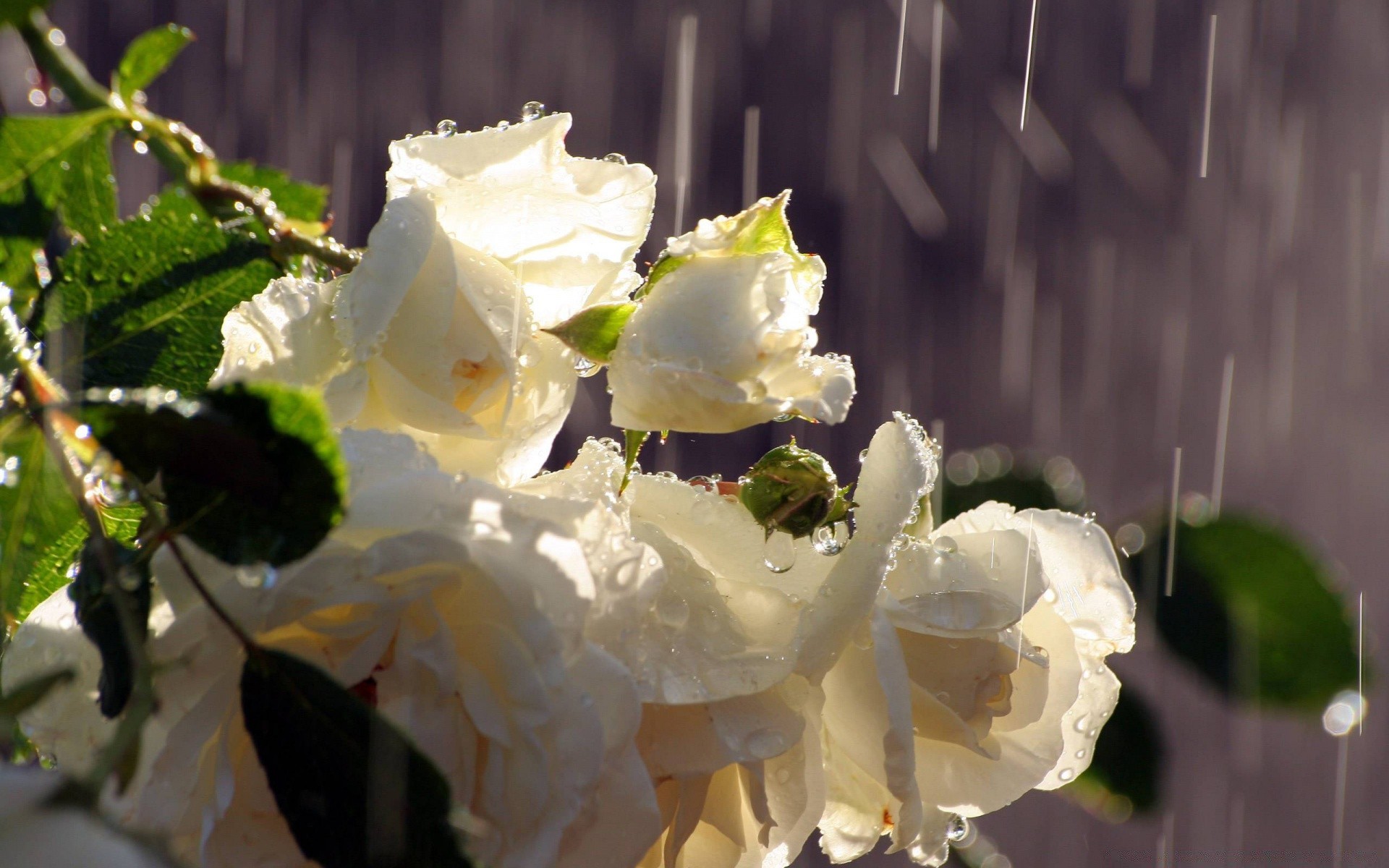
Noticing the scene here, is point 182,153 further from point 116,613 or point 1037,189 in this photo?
point 1037,189

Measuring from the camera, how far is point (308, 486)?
0.52 ft

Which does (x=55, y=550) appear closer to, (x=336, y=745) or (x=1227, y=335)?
(x=336, y=745)

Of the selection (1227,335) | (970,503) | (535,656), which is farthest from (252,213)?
(1227,335)

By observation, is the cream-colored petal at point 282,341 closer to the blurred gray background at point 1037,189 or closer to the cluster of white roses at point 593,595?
the cluster of white roses at point 593,595

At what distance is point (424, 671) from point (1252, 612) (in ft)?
1.12

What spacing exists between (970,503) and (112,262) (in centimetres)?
29

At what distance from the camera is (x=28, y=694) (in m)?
0.14

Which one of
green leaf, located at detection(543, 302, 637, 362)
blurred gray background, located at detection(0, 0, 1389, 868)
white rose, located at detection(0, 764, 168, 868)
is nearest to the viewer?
white rose, located at detection(0, 764, 168, 868)

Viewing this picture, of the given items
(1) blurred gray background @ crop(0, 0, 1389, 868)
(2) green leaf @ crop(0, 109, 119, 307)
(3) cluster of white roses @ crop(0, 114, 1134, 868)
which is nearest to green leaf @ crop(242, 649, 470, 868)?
(3) cluster of white roses @ crop(0, 114, 1134, 868)

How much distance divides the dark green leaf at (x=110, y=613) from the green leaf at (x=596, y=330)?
9 centimetres

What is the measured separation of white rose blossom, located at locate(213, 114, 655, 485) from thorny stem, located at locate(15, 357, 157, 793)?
0.10 ft

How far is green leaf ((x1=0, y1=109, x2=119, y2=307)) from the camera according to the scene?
0.74 feet

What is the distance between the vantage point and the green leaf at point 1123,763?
1.25 ft

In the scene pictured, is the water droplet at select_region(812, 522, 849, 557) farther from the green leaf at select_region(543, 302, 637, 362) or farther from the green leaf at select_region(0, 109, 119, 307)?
the green leaf at select_region(0, 109, 119, 307)
